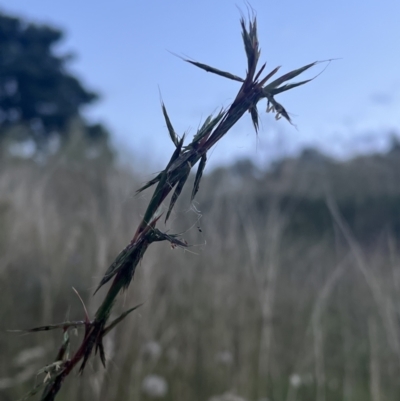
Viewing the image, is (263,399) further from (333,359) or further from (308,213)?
(308,213)

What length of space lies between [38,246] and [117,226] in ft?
1.75

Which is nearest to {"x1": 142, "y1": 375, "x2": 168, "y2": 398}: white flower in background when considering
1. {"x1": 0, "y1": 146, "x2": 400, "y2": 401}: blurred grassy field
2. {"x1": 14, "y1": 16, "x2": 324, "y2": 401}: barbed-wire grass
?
{"x1": 0, "y1": 146, "x2": 400, "y2": 401}: blurred grassy field

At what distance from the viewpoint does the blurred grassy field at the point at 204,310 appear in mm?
1669

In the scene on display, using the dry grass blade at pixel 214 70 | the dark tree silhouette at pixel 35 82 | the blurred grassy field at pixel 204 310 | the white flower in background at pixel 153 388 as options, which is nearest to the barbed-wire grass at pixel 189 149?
the dry grass blade at pixel 214 70

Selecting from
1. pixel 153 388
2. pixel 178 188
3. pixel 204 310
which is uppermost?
pixel 204 310

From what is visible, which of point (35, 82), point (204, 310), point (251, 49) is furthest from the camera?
point (35, 82)

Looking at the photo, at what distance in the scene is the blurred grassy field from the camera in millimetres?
1669

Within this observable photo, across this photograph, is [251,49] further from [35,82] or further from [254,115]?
[35,82]

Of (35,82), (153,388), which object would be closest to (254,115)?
(153,388)

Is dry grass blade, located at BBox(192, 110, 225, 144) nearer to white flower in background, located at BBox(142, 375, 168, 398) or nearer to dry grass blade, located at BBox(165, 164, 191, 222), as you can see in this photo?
dry grass blade, located at BBox(165, 164, 191, 222)

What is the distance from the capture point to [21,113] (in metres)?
14.5

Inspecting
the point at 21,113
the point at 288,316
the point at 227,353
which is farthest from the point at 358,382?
the point at 21,113

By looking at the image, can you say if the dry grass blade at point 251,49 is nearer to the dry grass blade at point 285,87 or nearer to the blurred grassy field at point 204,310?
the dry grass blade at point 285,87

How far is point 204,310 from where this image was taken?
→ 7.67 feet
